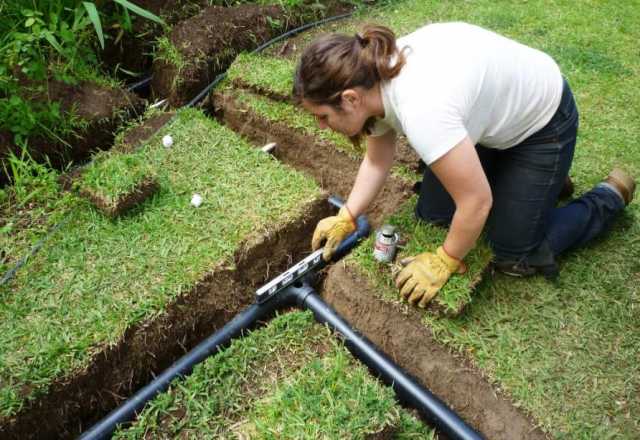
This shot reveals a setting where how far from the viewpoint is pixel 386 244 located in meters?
A: 2.25

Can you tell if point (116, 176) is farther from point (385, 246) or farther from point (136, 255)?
point (385, 246)

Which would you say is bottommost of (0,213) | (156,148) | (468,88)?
(0,213)

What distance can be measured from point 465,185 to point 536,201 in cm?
65

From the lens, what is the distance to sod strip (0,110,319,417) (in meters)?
2.09

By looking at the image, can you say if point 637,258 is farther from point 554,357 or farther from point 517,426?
point 517,426

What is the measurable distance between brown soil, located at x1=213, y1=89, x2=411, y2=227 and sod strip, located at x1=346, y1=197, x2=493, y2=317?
34 cm

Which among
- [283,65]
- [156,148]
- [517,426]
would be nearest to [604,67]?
[283,65]

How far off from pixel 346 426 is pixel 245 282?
1.02 meters

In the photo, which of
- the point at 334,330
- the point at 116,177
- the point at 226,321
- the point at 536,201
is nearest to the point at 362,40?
the point at 536,201

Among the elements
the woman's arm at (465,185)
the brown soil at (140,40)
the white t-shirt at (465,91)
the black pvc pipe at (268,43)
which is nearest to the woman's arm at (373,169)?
the white t-shirt at (465,91)

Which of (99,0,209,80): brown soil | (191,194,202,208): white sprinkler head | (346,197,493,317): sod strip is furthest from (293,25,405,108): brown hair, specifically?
(99,0,209,80): brown soil

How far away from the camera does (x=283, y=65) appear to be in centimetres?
361

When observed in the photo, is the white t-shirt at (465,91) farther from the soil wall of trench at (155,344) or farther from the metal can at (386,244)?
the soil wall of trench at (155,344)

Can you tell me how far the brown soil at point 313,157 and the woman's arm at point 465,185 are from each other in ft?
3.22
